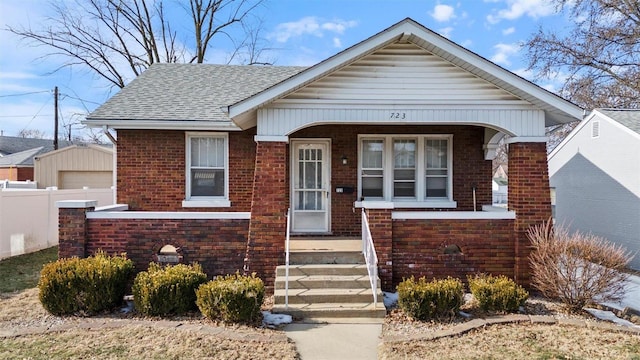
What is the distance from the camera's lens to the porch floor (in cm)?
789

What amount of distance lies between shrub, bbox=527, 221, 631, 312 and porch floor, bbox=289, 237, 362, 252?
3.36 meters

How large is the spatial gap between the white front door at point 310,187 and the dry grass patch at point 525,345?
183 inches

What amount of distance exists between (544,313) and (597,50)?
1843cm

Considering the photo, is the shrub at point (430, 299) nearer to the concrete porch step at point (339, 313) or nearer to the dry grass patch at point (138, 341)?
the concrete porch step at point (339, 313)

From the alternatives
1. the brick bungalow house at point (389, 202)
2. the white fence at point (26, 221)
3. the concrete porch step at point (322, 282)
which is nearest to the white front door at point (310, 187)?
the brick bungalow house at point (389, 202)

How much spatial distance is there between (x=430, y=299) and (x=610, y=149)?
32.4ft

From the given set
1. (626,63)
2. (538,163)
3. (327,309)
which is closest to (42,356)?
(327,309)

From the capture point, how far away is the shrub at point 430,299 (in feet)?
19.9

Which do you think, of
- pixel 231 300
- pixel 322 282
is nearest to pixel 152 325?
pixel 231 300

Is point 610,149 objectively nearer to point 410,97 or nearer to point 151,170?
point 410,97

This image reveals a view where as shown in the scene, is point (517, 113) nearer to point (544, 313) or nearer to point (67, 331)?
point (544, 313)

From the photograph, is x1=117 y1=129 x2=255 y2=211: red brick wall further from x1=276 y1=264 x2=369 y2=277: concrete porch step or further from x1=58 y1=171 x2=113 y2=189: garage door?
x1=58 y1=171 x2=113 y2=189: garage door

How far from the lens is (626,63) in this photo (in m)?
18.9

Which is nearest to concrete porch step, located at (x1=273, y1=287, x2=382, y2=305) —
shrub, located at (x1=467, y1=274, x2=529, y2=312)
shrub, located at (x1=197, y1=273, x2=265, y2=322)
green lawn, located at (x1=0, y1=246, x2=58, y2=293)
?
shrub, located at (x1=197, y1=273, x2=265, y2=322)
